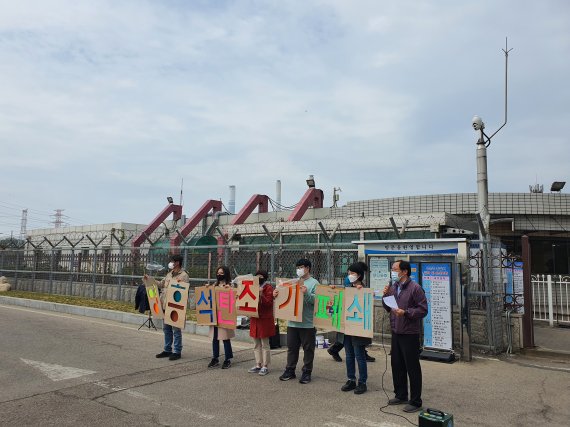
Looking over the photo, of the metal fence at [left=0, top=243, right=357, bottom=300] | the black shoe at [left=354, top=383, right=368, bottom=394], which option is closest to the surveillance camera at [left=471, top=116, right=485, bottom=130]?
the metal fence at [left=0, top=243, right=357, bottom=300]

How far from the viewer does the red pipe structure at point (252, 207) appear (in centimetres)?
2792

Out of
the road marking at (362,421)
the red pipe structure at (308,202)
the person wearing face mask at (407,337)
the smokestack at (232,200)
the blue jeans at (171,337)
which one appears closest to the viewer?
the road marking at (362,421)

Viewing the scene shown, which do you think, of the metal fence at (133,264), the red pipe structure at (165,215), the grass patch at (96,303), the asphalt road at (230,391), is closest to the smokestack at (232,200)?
the red pipe structure at (165,215)

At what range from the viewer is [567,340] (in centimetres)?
992

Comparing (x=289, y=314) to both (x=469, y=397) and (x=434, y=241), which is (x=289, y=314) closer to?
(x=469, y=397)

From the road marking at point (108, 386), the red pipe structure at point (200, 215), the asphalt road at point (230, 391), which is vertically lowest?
the asphalt road at point (230, 391)

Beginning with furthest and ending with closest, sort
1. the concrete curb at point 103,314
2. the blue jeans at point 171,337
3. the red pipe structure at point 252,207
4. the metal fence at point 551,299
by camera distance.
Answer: the red pipe structure at point 252,207 → the metal fence at point 551,299 → the concrete curb at point 103,314 → the blue jeans at point 171,337

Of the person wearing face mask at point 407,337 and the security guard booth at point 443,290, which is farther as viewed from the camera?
the security guard booth at point 443,290

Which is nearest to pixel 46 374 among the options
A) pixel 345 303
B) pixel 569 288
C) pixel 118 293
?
pixel 345 303

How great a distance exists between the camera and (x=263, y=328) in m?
6.88

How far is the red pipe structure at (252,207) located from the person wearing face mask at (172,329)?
1938 cm

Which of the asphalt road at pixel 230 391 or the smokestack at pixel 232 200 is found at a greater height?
the smokestack at pixel 232 200

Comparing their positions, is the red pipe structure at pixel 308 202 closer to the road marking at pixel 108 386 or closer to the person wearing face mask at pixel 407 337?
the road marking at pixel 108 386

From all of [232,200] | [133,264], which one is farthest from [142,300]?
[232,200]
